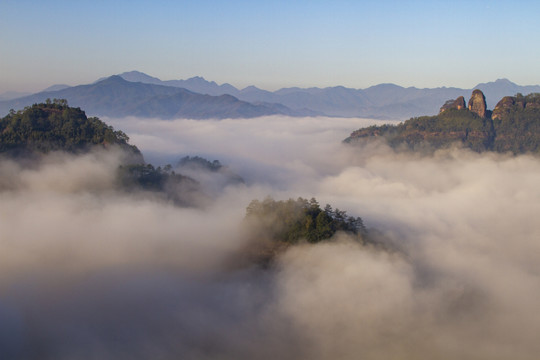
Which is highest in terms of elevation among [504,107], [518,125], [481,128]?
[504,107]

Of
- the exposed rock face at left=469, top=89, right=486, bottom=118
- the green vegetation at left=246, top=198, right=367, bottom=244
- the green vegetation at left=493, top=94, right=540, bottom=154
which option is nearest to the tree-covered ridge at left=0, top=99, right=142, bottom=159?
the green vegetation at left=246, top=198, right=367, bottom=244

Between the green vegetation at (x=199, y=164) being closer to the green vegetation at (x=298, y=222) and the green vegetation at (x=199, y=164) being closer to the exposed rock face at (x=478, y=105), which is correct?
the green vegetation at (x=298, y=222)

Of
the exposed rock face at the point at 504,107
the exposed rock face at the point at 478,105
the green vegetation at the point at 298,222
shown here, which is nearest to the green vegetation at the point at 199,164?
the green vegetation at the point at 298,222

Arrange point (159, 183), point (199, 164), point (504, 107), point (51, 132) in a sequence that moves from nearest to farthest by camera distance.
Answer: point (159, 183) → point (51, 132) → point (199, 164) → point (504, 107)

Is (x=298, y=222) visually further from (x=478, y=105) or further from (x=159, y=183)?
(x=478, y=105)

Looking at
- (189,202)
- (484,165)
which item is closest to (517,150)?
(484,165)

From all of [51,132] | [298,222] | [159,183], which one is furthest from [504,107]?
[51,132]

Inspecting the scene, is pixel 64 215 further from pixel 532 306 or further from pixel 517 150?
pixel 517 150

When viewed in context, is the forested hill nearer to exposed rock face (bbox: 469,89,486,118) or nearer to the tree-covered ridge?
exposed rock face (bbox: 469,89,486,118)
